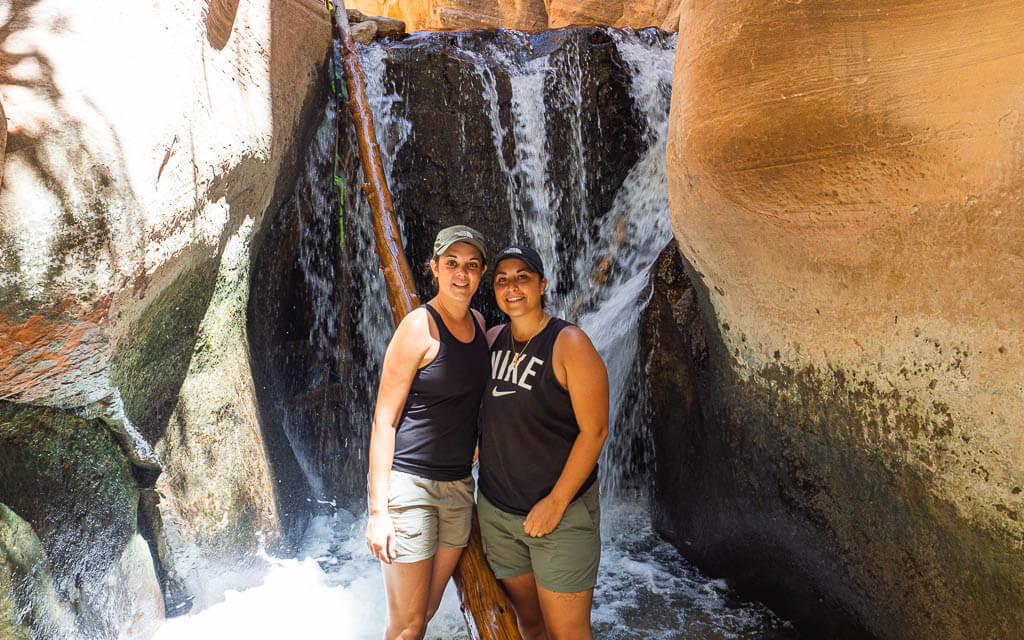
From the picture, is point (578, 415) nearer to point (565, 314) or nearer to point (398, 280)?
point (398, 280)

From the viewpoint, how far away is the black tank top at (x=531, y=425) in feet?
6.46

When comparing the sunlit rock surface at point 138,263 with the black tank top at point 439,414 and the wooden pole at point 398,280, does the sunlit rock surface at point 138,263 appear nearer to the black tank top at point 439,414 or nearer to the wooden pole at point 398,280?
the wooden pole at point 398,280

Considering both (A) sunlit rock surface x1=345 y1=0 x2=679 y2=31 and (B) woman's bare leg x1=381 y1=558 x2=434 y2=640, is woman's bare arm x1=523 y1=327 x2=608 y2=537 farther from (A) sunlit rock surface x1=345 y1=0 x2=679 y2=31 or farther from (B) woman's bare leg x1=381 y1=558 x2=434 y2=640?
(A) sunlit rock surface x1=345 y1=0 x2=679 y2=31

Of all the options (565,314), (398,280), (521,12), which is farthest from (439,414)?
(521,12)

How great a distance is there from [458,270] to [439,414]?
0.47 m

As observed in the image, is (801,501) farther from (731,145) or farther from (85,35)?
(85,35)

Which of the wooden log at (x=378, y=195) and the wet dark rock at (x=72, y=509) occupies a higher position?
the wooden log at (x=378, y=195)

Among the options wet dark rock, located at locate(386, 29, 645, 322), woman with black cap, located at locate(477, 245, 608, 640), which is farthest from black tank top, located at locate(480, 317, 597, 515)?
wet dark rock, located at locate(386, 29, 645, 322)

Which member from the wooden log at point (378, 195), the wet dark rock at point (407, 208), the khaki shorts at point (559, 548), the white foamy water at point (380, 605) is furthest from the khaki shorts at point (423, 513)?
the wet dark rock at point (407, 208)

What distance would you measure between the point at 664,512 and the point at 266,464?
8.35 feet

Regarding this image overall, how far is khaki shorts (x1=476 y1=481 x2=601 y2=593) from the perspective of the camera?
1.98 m

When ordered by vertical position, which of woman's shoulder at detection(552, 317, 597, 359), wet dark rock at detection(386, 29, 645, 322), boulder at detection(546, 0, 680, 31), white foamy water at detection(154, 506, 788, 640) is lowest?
white foamy water at detection(154, 506, 788, 640)

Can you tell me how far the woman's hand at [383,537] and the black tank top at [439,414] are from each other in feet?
0.53

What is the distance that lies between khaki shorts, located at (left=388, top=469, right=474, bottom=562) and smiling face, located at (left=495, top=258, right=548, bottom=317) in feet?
2.01
